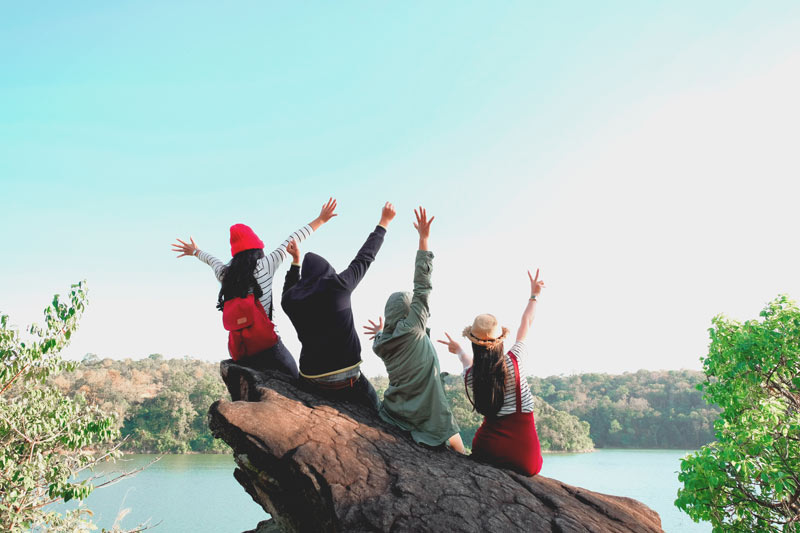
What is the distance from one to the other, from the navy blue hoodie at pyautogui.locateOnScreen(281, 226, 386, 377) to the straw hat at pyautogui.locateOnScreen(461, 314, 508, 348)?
922mm

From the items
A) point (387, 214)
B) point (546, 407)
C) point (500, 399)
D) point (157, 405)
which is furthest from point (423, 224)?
point (546, 407)

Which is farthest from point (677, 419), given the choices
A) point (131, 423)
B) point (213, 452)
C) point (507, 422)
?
point (507, 422)

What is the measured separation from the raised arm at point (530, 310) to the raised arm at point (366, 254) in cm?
117

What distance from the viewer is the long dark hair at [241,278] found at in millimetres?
3791

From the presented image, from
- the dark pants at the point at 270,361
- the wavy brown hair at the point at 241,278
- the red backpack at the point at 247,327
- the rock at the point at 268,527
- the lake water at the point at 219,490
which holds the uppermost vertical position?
the wavy brown hair at the point at 241,278

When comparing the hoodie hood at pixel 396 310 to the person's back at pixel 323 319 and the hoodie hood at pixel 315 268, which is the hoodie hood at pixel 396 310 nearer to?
the person's back at pixel 323 319

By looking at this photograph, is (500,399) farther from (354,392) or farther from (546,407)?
(546,407)

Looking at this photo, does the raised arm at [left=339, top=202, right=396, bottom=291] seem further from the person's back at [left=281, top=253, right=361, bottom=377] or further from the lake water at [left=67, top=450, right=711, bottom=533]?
the lake water at [left=67, top=450, right=711, bottom=533]

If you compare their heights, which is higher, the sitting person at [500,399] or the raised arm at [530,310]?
the raised arm at [530,310]

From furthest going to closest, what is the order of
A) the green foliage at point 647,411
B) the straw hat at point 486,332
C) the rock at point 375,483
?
the green foliage at point 647,411, the straw hat at point 486,332, the rock at point 375,483

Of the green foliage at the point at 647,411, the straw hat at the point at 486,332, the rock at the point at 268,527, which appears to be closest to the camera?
the straw hat at the point at 486,332

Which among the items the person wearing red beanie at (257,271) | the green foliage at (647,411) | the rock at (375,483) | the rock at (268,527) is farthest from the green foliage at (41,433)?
→ the green foliage at (647,411)

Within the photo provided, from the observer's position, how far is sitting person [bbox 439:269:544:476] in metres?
3.22

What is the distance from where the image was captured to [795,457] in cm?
545
